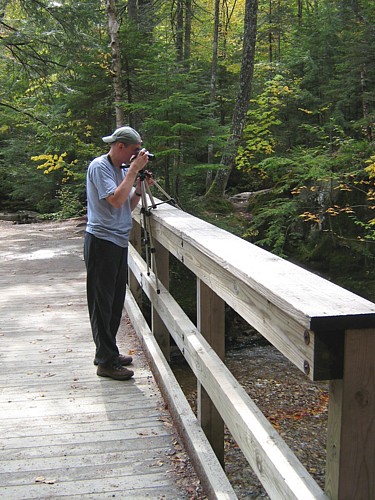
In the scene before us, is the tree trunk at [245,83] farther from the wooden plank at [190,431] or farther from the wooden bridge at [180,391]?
the wooden plank at [190,431]

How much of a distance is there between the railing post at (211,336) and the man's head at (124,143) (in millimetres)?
1409

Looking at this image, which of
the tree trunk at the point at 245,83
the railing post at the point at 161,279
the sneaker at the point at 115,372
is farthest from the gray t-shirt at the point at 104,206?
the tree trunk at the point at 245,83

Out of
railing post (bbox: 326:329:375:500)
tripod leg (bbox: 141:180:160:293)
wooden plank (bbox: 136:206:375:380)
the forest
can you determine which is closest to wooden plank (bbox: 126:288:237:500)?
tripod leg (bbox: 141:180:160:293)

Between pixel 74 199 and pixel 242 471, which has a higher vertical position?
pixel 74 199

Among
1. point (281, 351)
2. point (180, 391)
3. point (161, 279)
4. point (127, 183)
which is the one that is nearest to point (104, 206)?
point (127, 183)

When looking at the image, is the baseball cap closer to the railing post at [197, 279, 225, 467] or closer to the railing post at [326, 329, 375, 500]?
the railing post at [197, 279, 225, 467]

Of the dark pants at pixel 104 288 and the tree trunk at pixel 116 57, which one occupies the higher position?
the tree trunk at pixel 116 57

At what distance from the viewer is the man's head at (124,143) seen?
4113 millimetres

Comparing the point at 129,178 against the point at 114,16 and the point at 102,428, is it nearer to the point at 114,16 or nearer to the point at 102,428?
the point at 102,428

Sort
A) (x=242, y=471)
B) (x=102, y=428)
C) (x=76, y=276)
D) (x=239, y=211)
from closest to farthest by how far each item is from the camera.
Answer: (x=102, y=428) → (x=242, y=471) → (x=76, y=276) → (x=239, y=211)

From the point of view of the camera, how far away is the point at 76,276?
8.71 metres

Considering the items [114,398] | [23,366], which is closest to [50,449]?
[114,398]

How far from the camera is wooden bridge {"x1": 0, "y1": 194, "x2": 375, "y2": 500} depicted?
A: 60.3 inches

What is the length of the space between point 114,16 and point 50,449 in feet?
30.1
